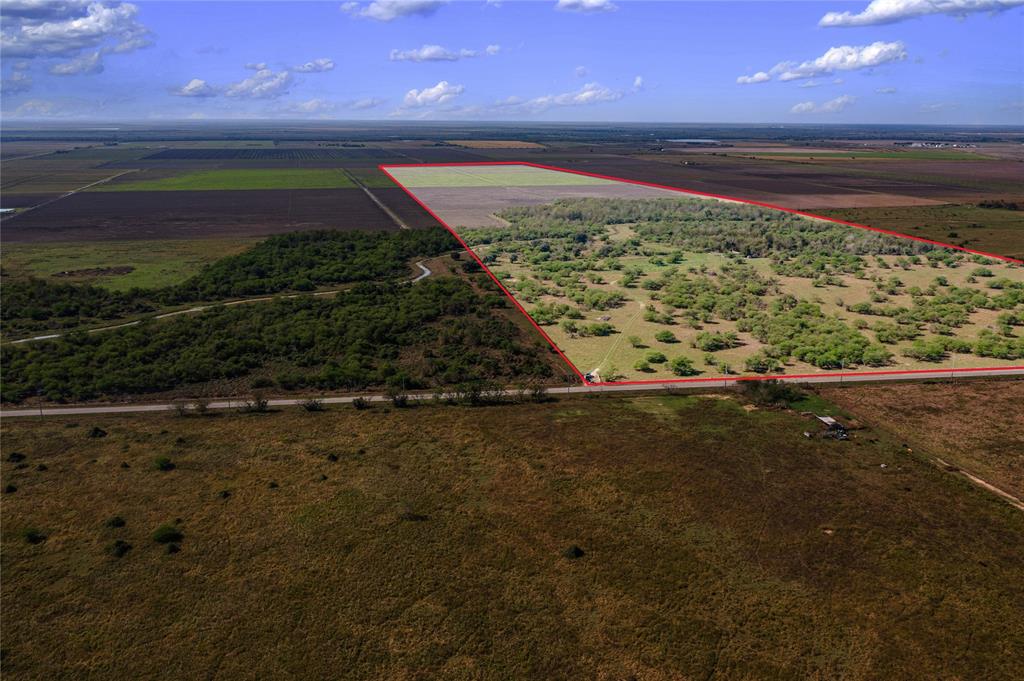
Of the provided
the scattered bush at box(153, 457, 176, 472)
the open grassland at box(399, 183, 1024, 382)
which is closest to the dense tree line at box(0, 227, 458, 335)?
the open grassland at box(399, 183, 1024, 382)

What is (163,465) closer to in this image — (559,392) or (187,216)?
(559,392)

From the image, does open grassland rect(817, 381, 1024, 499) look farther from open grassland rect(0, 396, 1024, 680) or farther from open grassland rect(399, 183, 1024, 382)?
open grassland rect(399, 183, 1024, 382)

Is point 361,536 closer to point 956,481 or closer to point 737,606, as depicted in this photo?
point 737,606

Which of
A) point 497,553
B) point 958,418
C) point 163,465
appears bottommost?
point 497,553

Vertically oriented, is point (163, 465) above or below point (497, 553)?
above

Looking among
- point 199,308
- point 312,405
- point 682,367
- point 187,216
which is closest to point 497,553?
point 312,405

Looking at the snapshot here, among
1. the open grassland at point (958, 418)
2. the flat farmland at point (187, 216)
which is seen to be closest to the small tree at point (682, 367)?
the open grassland at point (958, 418)

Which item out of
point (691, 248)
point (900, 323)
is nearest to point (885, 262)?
point (691, 248)
